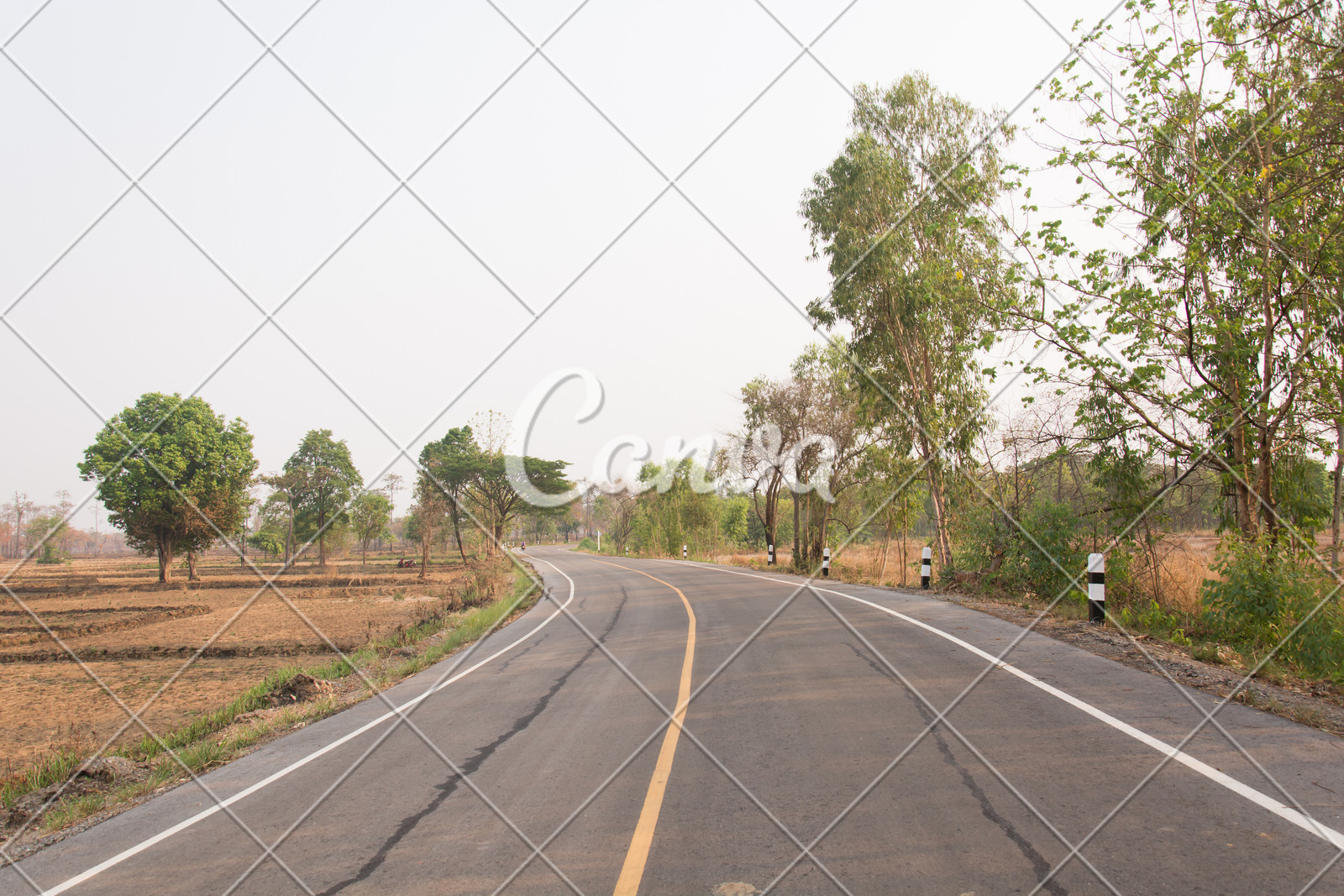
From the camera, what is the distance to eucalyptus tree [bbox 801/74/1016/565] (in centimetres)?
1995

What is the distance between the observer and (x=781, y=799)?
386 centimetres

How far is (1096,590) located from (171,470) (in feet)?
46.0

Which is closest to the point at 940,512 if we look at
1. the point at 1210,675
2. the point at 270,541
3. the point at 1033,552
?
the point at 1033,552

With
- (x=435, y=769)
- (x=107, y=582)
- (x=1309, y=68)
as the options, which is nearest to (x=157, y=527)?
(x=107, y=582)

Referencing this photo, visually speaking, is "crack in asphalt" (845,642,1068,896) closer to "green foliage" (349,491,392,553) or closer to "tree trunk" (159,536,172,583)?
"tree trunk" (159,536,172,583)

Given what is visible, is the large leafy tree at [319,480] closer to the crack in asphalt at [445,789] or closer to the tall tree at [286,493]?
the tall tree at [286,493]

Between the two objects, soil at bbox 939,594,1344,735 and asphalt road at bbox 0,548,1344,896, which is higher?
soil at bbox 939,594,1344,735

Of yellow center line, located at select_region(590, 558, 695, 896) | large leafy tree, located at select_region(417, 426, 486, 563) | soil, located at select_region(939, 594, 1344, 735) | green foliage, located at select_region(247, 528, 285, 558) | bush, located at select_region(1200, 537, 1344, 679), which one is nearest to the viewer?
yellow center line, located at select_region(590, 558, 695, 896)

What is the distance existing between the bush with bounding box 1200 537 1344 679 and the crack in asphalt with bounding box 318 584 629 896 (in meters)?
7.53

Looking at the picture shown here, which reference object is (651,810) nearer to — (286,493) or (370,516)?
(286,493)

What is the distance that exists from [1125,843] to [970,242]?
17859 mm

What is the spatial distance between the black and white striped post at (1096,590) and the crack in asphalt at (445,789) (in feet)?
23.6

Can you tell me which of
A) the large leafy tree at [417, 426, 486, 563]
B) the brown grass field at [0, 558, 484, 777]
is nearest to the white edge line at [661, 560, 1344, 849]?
the brown grass field at [0, 558, 484, 777]

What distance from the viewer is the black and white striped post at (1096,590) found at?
9.56 meters
